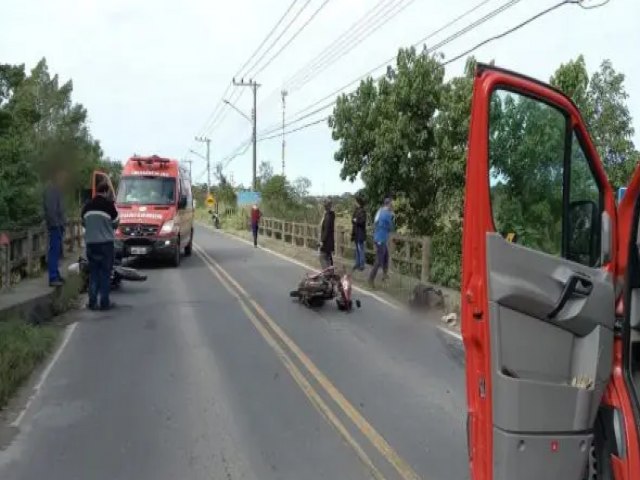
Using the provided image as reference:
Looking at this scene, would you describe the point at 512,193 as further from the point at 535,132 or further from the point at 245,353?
the point at 245,353

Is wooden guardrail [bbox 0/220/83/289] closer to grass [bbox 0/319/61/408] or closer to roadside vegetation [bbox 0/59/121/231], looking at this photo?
roadside vegetation [bbox 0/59/121/231]

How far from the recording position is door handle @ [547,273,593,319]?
310cm

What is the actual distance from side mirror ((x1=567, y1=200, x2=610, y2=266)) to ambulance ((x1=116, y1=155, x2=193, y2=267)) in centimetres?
1673

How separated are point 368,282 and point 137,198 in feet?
25.7

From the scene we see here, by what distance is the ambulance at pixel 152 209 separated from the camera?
64.6 ft

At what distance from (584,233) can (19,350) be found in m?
6.51

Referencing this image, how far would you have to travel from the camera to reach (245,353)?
8766 mm

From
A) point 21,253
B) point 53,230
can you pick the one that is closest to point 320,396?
point 53,230

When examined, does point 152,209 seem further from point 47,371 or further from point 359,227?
point 47,371

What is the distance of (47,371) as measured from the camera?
7926mm

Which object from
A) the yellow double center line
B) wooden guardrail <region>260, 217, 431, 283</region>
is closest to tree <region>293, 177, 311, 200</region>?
wooden guardrail <region>260, 217, 431, 283</region>

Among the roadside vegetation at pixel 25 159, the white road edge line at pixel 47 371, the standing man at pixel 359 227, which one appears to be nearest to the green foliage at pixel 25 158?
the roadside vegetation at pixel 25 159

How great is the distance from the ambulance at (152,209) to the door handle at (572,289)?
16.9 m

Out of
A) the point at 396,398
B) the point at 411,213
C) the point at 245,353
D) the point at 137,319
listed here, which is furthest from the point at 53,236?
the point at 411,213
